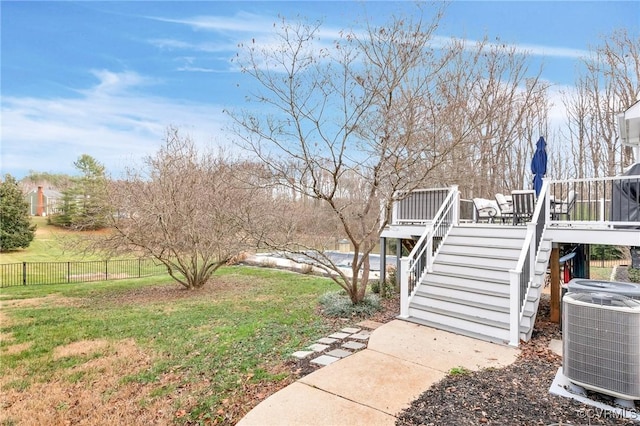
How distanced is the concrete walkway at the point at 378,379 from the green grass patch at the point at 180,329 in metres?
0.63

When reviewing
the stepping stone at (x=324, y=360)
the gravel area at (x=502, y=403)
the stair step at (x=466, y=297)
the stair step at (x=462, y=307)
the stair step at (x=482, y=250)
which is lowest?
the stepping stone at (x=324, y=360)

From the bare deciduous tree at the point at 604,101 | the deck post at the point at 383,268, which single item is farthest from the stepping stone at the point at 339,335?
the bare deciduous tree at the point at 604,101

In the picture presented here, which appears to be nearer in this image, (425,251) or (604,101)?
(425,251)

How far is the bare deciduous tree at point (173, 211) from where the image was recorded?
409 inches

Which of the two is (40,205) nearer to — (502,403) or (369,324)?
(369,324)

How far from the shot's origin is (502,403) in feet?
10.6

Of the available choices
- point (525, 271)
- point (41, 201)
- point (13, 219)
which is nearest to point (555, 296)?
point (525, 271)

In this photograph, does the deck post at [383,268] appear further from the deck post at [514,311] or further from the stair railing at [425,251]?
the deck post at [514,311]

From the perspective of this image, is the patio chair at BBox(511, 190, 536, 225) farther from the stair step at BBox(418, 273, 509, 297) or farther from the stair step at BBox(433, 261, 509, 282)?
the stair step at BBox(418, 273, 509, 297)

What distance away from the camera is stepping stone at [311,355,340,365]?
4302 millimetres

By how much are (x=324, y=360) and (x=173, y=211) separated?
7.74 meters

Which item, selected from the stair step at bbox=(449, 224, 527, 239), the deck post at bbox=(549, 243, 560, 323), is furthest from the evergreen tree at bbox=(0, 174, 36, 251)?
the deck post at bbox=(549, 243, 560, 323)

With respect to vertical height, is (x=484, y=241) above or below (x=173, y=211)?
below

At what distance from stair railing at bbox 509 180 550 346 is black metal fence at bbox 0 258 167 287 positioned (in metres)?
12.4
